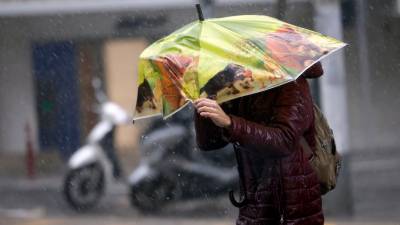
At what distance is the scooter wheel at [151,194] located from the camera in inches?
280

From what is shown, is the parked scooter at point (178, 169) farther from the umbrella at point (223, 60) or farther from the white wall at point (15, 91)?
the umbrella at point (223, 60)

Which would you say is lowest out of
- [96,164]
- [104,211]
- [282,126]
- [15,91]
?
[104,211]

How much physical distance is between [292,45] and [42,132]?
564cm

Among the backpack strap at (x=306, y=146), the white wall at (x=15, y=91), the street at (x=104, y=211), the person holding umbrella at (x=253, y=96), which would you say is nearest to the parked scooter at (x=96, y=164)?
the street at (x=104, y=211)

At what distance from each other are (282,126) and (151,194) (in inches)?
178

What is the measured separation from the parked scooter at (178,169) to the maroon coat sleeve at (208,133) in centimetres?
391

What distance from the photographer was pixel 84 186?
296 inches

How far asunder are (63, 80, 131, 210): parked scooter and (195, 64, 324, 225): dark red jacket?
4.72 meters

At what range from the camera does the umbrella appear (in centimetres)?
265

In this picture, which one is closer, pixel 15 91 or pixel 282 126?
pixel 282 126

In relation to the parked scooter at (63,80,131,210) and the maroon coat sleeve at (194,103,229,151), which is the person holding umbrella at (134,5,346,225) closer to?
the maroon coat sleeve at (194,103,229,151)

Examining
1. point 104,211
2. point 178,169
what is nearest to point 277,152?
point 178,169

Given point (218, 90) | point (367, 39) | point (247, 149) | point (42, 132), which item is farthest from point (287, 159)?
point (42, 132)

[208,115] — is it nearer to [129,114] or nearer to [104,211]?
[104,211]
